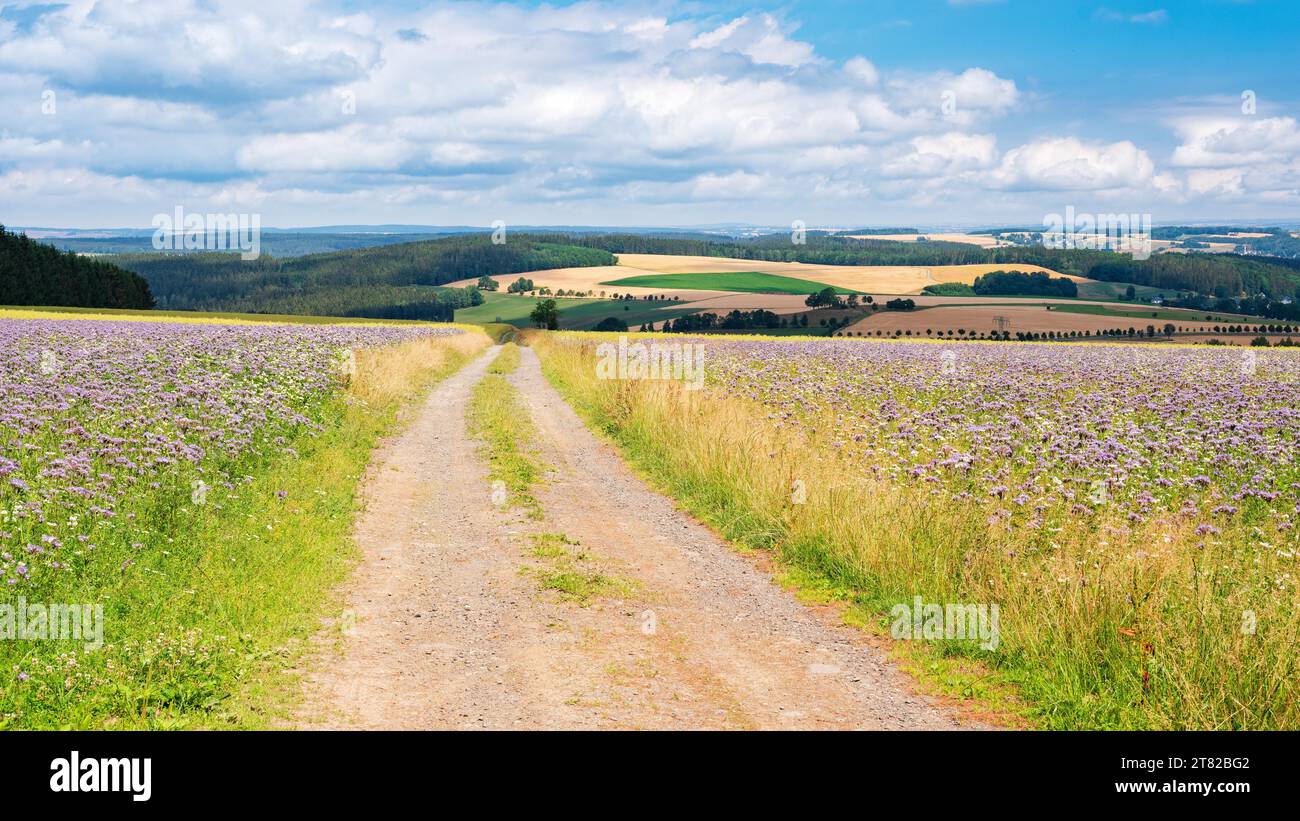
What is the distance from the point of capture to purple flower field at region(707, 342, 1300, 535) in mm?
10547

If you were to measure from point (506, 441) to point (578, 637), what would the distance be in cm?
1212

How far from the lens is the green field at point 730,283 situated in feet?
519

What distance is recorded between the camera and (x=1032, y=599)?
7.94 metres

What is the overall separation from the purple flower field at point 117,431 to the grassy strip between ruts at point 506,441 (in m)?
3.56

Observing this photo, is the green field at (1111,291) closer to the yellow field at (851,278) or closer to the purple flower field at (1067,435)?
the yellow field at (851,278)

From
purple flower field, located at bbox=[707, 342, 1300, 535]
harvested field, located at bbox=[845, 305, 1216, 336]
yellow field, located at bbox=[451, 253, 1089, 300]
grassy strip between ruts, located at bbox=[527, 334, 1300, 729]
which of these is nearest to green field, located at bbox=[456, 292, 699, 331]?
yellow field, located at bbox=[451, 253, 1089, 300]

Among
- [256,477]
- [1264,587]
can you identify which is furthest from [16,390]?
[1264,587]

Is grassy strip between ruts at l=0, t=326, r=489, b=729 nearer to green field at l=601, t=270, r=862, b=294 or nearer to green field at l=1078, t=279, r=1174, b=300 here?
green field at l=601, t=270, r=862, b=294

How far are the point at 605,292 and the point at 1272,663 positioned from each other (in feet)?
530

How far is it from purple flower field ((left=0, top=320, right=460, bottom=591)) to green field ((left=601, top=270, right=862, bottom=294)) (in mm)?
132044

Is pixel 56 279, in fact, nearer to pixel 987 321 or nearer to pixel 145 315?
pixel 145 315

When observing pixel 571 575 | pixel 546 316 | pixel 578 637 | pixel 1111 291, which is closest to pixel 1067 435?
pixel 571 575

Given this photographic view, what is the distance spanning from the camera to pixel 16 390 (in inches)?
522
